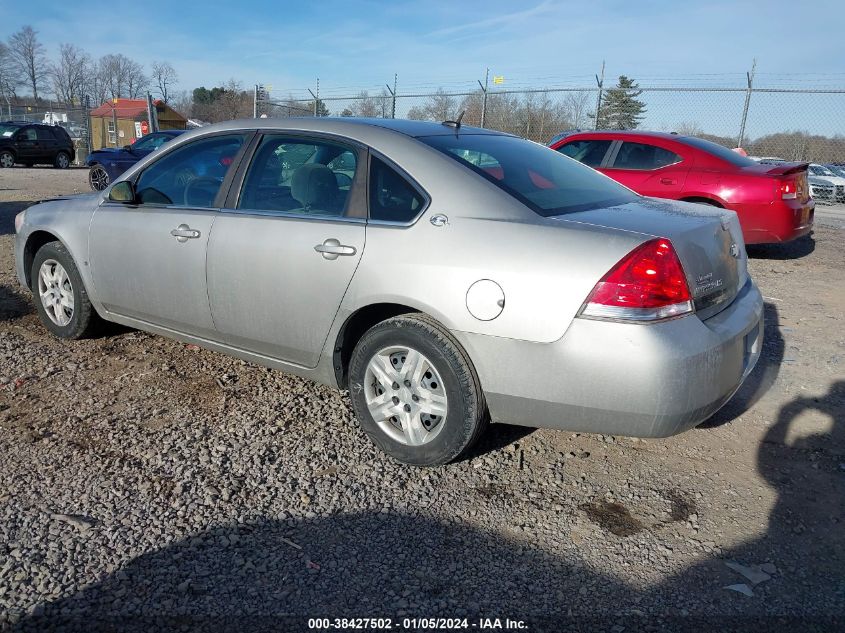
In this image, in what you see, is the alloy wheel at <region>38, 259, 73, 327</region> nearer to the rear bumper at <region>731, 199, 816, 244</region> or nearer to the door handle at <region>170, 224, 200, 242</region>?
the door handle at <region>170, 224, 200, 242</region>

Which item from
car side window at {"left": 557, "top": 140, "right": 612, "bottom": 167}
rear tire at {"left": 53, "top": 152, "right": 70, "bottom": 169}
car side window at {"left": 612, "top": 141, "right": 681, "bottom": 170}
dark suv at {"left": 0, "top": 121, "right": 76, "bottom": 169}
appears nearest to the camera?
car side window at {"left": 612, "top": 141, "right": 681, "bottom": 170}

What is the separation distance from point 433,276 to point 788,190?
20.9 feet

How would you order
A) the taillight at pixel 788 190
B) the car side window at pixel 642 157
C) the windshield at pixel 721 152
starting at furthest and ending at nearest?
the car side window at pixel 642 157 → the windshield at pixel 721 152 → the taillight at pixel 788 190

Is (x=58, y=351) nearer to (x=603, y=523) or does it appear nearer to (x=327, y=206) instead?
(x=327, y=206)

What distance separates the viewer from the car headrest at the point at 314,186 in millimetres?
3434

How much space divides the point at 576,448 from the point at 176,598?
6.58 feet

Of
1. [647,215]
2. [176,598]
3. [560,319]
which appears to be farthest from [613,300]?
[176,598]

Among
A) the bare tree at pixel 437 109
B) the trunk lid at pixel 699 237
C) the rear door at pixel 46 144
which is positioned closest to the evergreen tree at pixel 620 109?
the bare tree at pixel 437 109

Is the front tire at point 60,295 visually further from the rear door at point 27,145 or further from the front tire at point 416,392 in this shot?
the rear door at point 27,145

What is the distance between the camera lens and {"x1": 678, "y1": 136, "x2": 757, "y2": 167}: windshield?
7.95 metres

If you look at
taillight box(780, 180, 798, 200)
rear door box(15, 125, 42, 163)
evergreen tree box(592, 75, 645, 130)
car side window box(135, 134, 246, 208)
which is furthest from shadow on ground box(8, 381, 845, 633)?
rear door box(15, 125, 42, 163)

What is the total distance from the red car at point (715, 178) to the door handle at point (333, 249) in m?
5.93

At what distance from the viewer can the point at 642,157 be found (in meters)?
8.44

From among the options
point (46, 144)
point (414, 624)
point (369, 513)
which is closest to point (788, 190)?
point (369, 513)
